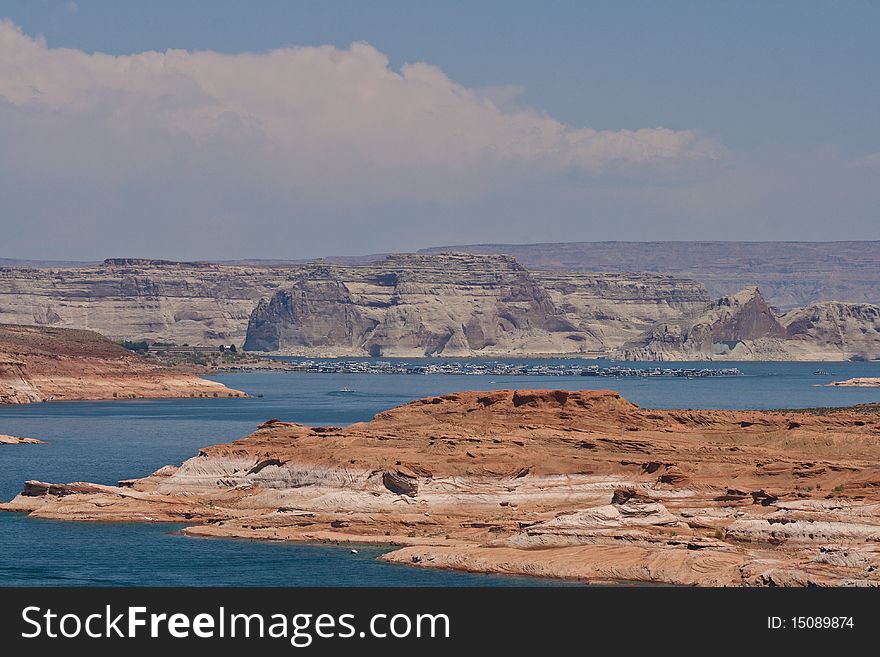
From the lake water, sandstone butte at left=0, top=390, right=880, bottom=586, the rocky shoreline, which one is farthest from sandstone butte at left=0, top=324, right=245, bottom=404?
sandstone butte at left=0, top=390, right=880, bottom=586

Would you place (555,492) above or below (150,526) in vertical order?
above

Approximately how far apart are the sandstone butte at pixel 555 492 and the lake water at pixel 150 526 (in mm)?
1837

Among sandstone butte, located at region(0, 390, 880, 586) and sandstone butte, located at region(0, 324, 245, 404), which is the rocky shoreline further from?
sandstone butte, located at region(0, 324, 245, 404)

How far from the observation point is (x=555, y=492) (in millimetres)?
59594

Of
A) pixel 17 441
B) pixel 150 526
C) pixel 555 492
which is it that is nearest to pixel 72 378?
pixel 17 441

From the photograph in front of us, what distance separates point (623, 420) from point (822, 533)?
22.9 m

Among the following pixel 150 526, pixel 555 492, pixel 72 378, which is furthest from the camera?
pixel 72 378

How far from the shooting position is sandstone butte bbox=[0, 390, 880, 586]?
48.1m

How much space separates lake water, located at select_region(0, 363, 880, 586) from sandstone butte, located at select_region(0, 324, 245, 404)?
5.32m

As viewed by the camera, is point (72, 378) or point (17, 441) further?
point (72, 378)

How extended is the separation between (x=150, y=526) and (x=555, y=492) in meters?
14.6

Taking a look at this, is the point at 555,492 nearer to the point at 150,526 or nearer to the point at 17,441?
Answer: the point at 150,526

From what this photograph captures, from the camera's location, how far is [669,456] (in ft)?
208
